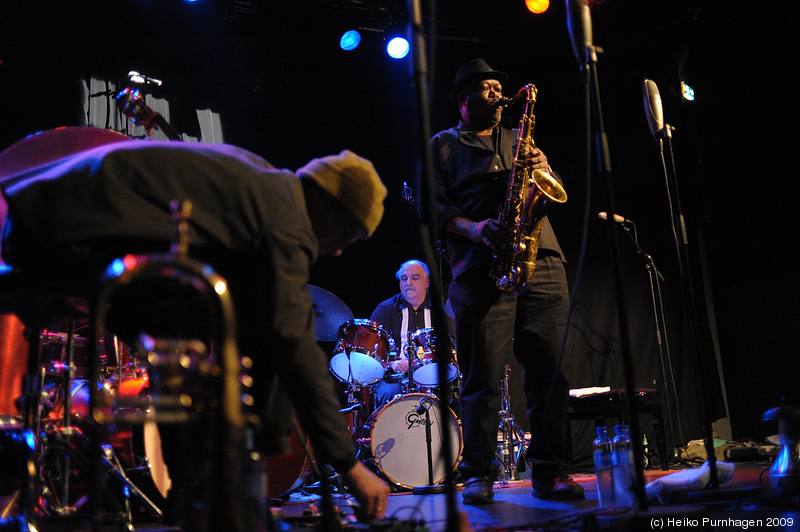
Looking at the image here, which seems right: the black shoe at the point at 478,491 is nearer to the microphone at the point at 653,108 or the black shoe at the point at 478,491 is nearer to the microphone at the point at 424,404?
the microphone at the point at 653,108

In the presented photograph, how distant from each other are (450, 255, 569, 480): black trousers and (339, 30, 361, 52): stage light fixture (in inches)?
160

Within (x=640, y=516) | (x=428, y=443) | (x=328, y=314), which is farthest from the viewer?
(x=328, y=314)

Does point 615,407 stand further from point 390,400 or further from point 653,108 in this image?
point 653,108

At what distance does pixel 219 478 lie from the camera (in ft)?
4.00

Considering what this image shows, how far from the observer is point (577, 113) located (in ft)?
26.1

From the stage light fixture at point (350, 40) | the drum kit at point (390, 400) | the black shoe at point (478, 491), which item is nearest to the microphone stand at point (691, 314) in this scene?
the black shoe at point (478, 491)

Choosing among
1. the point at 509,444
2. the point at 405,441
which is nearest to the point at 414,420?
the point at 405,441

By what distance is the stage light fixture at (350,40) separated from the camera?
669cm

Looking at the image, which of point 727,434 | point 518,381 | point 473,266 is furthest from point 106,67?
point 727,434

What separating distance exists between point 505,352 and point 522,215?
82cm

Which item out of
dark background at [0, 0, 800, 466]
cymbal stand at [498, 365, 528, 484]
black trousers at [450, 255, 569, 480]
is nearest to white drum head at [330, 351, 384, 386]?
cymbal stand at [498, 365, 528, 484]

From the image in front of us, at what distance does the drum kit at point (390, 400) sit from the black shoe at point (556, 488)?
197 centimetres

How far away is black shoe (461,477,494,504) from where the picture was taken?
3064 mm

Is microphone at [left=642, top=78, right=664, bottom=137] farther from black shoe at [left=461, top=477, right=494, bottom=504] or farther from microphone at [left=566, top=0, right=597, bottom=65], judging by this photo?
black shoe at [left=461, top=477, right=494, bottom=504]
